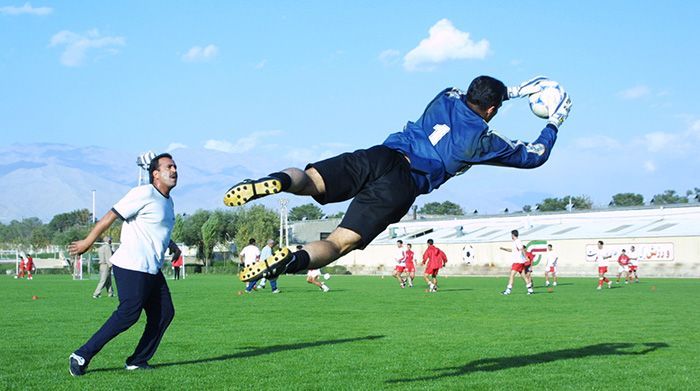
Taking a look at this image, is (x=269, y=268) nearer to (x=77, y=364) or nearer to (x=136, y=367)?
(x=77, y=364)

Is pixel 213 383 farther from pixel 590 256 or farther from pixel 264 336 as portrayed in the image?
pixel 590 256

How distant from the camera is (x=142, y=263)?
9.48 m

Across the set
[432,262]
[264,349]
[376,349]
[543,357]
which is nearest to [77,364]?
[264,349]

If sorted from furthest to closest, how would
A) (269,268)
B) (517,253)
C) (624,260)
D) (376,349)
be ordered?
1. (624,260)
2. (517,253)
3. (376,349)
4. (269,268)

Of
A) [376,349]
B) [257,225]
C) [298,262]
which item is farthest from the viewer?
Answer: [257,225]

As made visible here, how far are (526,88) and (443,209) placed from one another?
151m

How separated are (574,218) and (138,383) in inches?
2521

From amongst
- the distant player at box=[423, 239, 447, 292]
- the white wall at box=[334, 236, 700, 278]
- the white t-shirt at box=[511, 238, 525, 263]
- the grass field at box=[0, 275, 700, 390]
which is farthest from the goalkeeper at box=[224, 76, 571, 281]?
the white wall at box=[334, 236, 700, 278]

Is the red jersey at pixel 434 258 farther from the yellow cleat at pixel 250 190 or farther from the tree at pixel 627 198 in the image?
the tree at pixel 627 198

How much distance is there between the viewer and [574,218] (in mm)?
69250

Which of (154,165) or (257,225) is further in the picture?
(257,225)

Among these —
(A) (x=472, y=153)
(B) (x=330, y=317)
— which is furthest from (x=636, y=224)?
(A) (x=472, y=153)

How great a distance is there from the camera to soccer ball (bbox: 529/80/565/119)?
9273 mm

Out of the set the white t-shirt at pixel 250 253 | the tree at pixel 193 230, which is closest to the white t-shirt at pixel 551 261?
the white t-shirt at pixel 250 253
